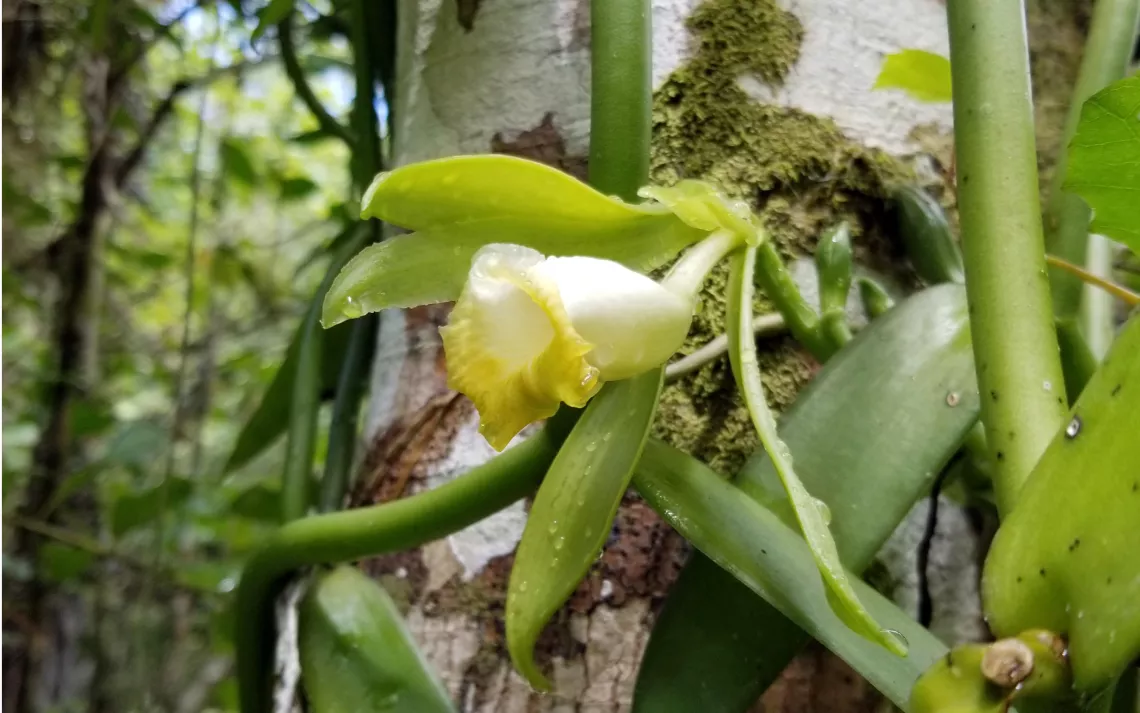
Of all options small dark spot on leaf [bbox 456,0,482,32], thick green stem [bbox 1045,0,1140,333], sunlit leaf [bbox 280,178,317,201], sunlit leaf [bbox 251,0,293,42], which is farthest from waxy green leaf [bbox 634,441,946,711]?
sunlit leaf [bbox 280,178,317,201]

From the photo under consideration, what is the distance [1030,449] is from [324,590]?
1.16 ft

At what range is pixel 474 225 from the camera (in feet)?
1.21

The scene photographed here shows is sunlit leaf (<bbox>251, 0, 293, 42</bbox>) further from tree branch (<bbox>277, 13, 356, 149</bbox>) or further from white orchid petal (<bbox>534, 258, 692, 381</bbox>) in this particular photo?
white orchid petal (<bbox>534, 258, 692, 381</bbox>)

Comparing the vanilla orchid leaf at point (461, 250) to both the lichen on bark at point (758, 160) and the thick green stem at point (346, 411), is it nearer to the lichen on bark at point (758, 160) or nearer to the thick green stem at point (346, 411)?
the lichen on bark at point (758, 160)

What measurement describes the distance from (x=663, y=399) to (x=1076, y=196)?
0.26 meters

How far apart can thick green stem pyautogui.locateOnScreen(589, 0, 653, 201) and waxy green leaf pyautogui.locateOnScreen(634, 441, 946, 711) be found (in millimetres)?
113

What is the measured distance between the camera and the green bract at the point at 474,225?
0.34 meters

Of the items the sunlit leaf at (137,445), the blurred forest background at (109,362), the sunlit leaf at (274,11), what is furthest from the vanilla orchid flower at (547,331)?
the sunlit leaf at (137,445)

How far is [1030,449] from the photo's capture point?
287 millimetres

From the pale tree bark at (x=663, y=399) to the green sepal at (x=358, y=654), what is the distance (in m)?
0.02

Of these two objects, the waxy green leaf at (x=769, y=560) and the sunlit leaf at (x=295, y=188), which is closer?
the waxy green leaf at (x=769, y=560)

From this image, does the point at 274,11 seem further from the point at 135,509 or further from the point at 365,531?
the point at 135,509

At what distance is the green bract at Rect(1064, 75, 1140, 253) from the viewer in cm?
31

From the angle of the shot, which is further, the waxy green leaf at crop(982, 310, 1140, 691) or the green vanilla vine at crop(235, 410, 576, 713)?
the green vanilla vine at crop(235, 410, 576, 713)
